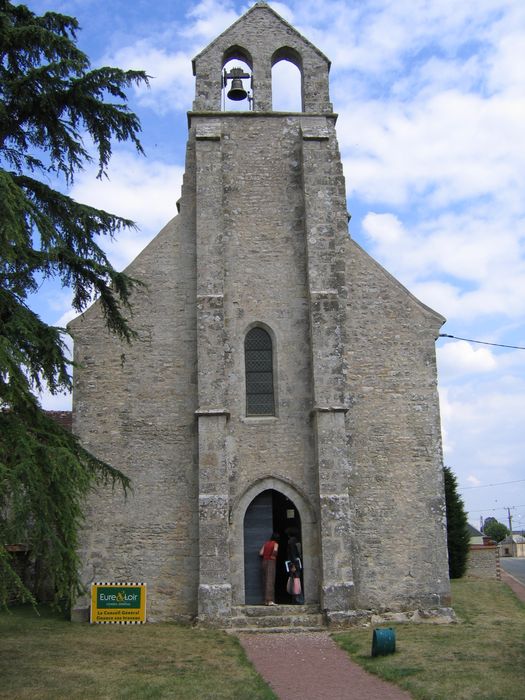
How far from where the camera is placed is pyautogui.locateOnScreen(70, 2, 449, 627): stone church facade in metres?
15.1

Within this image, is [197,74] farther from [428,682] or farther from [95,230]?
[428,682]

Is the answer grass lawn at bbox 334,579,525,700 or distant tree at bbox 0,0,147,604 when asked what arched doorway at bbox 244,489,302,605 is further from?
distant tree at bbox 0,0,147,604

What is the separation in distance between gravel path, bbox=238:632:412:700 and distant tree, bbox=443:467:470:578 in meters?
10.4

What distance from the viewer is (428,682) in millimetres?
9422

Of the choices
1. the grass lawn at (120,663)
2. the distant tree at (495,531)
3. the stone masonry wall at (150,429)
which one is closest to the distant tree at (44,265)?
the grass lawn at (120,663)

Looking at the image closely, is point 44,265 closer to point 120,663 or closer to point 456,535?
point 120,663

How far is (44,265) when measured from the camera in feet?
31.7

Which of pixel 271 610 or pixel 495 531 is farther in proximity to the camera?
pixel 495 531

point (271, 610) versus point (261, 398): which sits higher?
point (261, 398)

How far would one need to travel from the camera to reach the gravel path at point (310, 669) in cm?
927

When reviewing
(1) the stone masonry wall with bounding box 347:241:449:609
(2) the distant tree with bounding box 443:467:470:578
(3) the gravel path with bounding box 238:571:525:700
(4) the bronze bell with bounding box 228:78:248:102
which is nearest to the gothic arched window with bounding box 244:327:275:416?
(1) the stone masonry wall with bounding box 347:241:449:609

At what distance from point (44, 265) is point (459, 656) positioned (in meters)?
8.09

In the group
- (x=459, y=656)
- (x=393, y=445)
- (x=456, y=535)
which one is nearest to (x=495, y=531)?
(x=456, y=535)

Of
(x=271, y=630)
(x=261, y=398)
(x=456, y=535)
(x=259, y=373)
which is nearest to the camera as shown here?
(x=271, y=630)
